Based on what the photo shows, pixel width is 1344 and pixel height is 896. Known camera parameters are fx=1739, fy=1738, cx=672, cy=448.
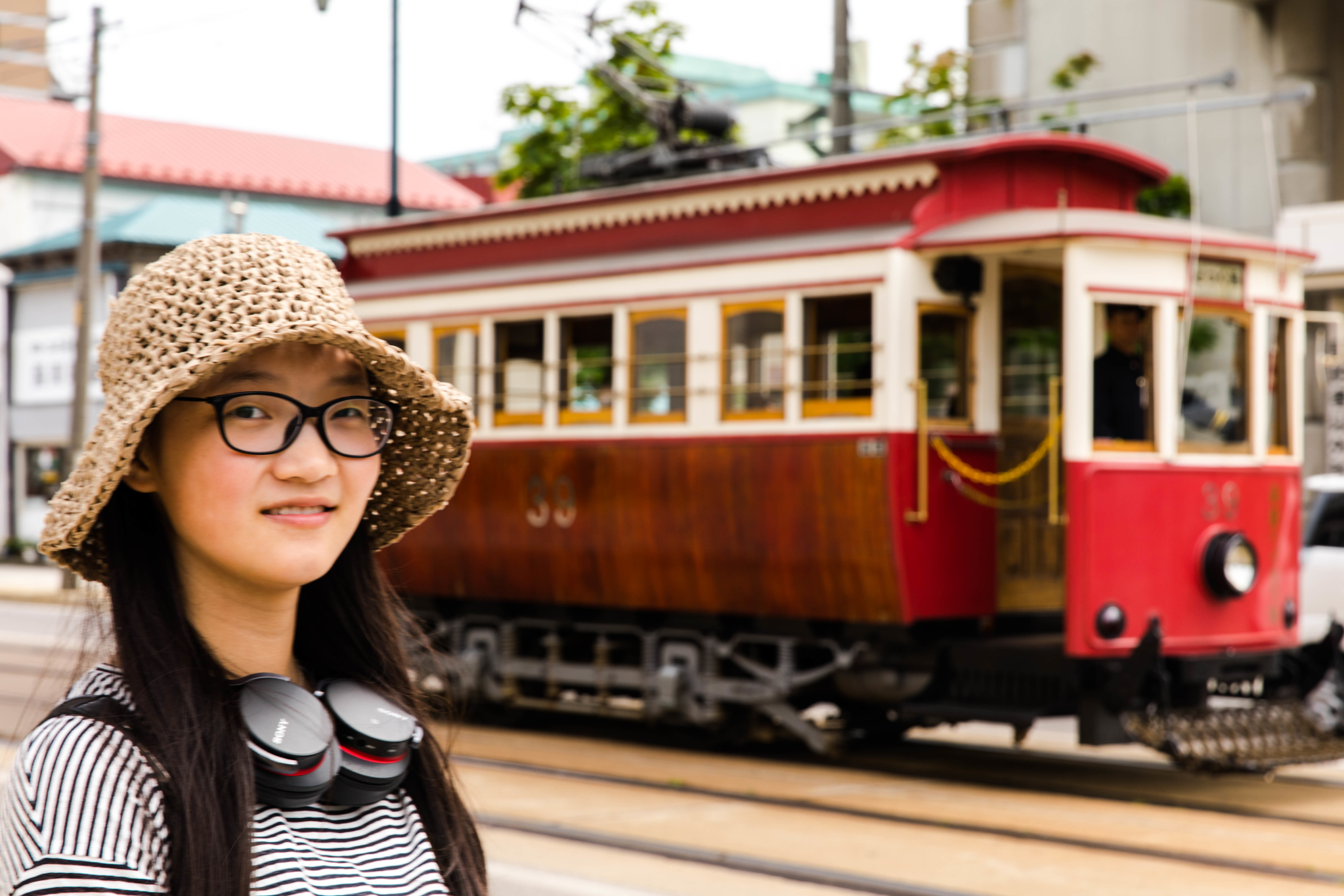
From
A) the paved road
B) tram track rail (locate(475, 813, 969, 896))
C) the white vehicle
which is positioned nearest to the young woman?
the paved road

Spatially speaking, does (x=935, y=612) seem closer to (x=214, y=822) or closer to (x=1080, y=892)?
(x=1080, y=892)

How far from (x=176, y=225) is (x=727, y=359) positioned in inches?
1105

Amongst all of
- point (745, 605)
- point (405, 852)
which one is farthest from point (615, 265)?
point (405, 852)

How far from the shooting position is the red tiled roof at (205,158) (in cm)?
3956

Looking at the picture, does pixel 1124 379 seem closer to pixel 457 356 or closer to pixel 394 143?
pixel 457 356

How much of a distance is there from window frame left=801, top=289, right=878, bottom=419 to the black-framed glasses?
27.9ft

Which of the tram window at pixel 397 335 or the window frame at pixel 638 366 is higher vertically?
the tram window at pixel 397 335

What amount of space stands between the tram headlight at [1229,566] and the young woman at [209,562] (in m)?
8.65

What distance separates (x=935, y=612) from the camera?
414 inches

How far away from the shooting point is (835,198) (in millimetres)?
11008

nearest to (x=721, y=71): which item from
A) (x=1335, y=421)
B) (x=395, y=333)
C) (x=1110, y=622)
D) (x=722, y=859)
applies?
(x=1335, y=421)

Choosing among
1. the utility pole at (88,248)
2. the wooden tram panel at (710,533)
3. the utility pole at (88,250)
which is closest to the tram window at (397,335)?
the wooden tram panel at (710,533)

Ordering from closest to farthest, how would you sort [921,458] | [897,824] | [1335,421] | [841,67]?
[897,824] → [921,458] → [841,67] → [1335,421]

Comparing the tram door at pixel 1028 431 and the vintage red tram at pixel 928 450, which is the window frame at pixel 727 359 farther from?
the tram door at pixel 1028 431
